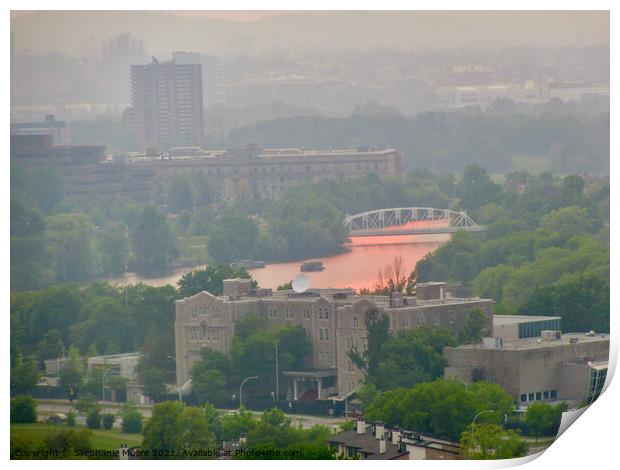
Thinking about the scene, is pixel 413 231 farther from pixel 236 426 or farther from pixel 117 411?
pixel 236 426

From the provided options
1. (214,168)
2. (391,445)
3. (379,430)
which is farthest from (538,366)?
(214,168)

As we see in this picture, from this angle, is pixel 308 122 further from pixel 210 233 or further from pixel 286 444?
pixel 286 444

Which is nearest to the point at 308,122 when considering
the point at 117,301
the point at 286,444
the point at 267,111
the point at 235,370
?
the point at 267,111

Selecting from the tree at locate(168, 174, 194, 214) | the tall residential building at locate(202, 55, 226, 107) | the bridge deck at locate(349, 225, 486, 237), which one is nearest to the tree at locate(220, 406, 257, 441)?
the bridge deck at locate(349, 225, 486, 237)

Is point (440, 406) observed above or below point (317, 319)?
below

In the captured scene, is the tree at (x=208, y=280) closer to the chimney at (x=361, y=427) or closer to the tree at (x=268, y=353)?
the tree at (x=268, y=353)

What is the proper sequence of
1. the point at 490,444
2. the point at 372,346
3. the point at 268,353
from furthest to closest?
the point at 268,353 → the point at 372,346 → the point at 490,444
